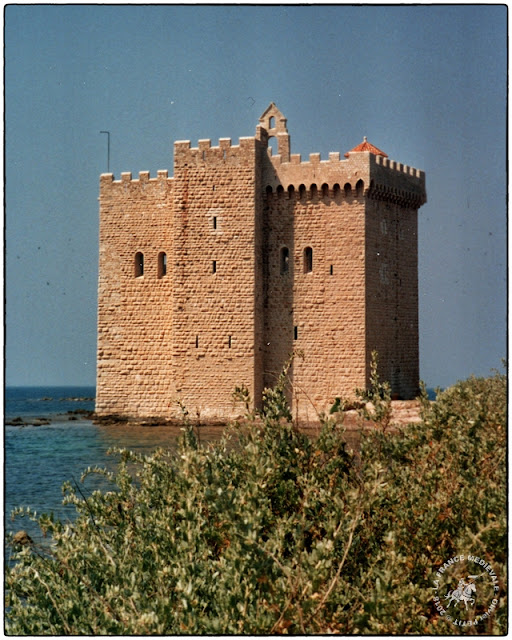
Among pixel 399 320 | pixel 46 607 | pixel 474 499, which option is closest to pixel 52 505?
pixel 46 607

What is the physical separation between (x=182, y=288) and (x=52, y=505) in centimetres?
930

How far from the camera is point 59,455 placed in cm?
1734

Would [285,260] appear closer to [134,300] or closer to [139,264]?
[139,264]

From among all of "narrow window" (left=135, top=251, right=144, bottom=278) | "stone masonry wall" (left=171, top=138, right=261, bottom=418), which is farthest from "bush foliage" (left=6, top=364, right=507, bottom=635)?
"narrow window" (left=135, top=251, right=144, bottom=278)

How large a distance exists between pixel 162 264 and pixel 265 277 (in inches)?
106

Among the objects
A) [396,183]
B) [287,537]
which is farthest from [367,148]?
[287,537]

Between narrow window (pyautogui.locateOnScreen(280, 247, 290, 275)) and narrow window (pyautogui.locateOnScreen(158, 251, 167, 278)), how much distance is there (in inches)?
116

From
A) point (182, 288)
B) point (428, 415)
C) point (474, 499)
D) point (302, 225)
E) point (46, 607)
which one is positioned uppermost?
point (302, 225)

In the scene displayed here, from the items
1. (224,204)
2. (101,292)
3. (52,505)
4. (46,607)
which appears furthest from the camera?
(101,292)

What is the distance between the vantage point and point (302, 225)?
65.7 feet

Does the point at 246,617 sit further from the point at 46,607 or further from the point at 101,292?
the point at 101,292

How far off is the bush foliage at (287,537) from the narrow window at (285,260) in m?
13.2

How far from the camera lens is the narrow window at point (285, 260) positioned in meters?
20.2

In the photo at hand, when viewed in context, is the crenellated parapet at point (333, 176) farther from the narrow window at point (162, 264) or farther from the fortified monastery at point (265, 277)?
the narrow window at point (162, 264)
